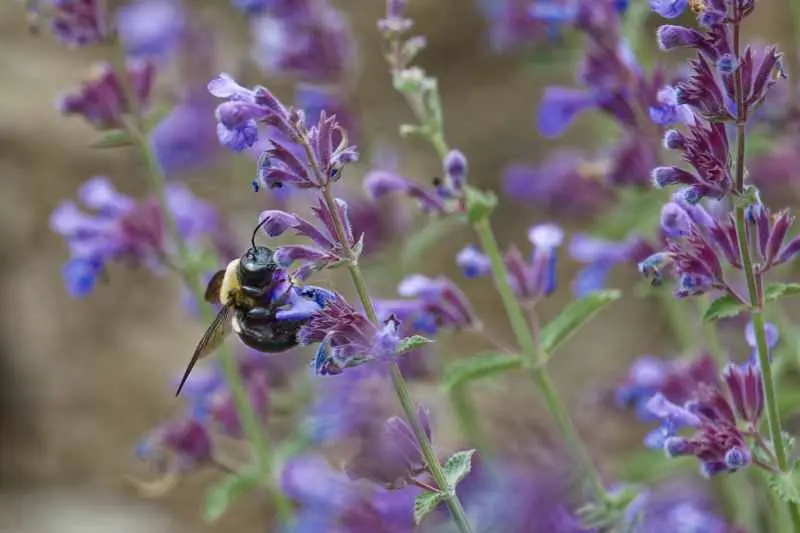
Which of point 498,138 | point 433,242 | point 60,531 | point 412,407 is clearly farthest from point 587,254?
point 60,531

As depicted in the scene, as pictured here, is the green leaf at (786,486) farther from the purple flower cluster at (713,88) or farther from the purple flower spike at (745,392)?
the purple flower cluster at (713,88)

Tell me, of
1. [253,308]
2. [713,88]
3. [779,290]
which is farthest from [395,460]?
[713,88]

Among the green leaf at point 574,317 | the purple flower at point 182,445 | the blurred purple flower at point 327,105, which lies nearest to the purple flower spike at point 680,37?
the green leaf at point 574,317

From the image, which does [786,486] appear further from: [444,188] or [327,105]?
[327,105]

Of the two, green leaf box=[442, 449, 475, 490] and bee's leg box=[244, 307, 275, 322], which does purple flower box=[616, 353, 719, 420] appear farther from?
bee's leg box=[244, 307, 275, 322]

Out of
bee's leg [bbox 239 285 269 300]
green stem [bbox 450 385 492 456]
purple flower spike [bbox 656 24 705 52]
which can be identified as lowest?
green stem [bbox 450 385 492 456]

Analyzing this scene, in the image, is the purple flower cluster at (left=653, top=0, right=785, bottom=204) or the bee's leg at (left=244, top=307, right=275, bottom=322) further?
the bee's leg at (left=244, top=307, right=275, bottom=322)

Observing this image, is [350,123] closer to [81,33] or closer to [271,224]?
[81,33]

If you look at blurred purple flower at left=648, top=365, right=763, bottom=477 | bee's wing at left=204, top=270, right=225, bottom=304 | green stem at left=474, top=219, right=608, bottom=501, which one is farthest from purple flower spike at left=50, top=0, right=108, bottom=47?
blurred purple flower at left=648, top=365, right=763, bottom=477
